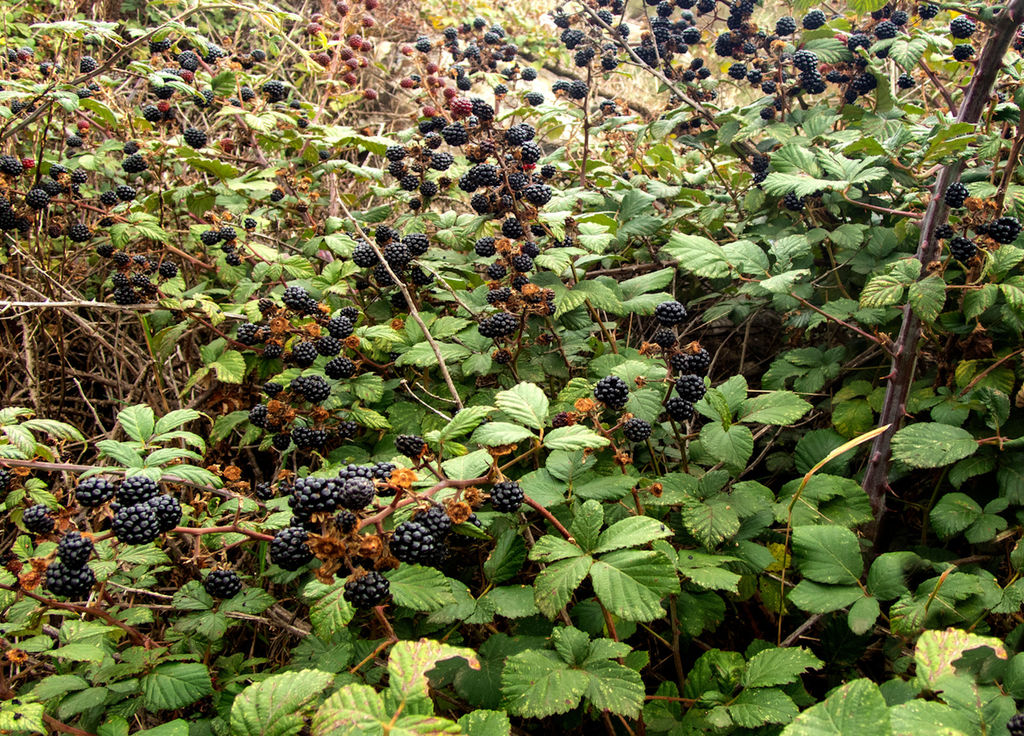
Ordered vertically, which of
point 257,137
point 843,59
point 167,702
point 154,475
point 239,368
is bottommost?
point 167,702

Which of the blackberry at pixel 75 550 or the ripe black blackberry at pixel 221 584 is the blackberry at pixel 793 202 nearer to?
the ripe black blackberry at pixel 221 584

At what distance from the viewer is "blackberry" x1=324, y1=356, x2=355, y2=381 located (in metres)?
2.03

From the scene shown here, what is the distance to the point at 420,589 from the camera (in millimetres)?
1229

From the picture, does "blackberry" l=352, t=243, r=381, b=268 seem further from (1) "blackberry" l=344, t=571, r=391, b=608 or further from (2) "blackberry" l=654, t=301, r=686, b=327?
(1) "blackberry" l=344, t=571, r=391, b=608

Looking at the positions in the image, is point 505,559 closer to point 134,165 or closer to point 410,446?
point 410,446

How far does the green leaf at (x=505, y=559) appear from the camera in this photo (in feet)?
5.04

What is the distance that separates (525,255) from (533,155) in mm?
384

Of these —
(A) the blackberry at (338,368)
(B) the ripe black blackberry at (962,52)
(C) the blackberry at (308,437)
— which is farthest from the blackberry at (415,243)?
(B) the ripe black blackberry at (962,52)

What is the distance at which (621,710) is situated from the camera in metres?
1.22

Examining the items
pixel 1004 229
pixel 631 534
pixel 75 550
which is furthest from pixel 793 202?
pixel 75 550

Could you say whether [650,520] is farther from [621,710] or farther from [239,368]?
[239,368]

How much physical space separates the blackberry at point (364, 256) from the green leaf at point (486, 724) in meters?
1.61

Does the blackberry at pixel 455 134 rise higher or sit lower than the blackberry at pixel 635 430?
higher

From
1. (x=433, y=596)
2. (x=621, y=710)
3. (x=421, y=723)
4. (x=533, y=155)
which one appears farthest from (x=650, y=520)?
(x=533, y=155)
